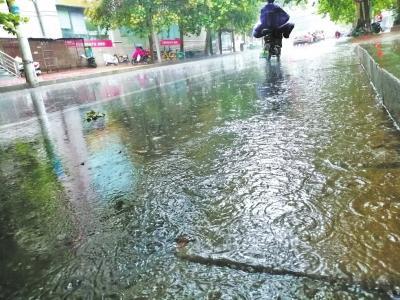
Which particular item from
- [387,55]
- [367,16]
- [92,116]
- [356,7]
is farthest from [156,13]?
[387,55]

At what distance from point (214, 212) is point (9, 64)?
2113cm

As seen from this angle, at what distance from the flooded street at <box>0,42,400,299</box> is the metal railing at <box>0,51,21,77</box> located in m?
17.4

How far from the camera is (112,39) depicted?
3244cm

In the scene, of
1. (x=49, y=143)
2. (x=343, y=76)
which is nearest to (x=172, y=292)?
(x=49, y=143)

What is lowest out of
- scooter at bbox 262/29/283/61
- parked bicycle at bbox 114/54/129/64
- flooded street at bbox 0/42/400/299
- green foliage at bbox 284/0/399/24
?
parked bicycle at bbox 114/54/129/64

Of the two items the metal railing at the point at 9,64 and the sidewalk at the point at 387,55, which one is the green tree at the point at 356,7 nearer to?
the metal railing at the point at 9,64

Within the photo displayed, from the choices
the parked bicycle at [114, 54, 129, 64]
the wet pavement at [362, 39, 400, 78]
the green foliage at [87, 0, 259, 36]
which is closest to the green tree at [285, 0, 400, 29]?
the green foliage at [87, 0, 259, 36]

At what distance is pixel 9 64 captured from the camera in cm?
1966

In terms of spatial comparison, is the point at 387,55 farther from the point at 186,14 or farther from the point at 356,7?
the point at 186,14

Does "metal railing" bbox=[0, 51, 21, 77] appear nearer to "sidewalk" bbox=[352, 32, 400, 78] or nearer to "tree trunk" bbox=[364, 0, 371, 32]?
"sidewalk" bbox=[352, 32, 400, 78]

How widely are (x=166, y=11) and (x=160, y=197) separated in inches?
1000

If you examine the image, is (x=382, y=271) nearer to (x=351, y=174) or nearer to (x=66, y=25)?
(x=351, y=174)

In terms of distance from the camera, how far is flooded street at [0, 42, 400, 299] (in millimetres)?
1230

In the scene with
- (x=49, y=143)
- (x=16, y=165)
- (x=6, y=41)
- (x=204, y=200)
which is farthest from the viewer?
(x=6, y=41)
